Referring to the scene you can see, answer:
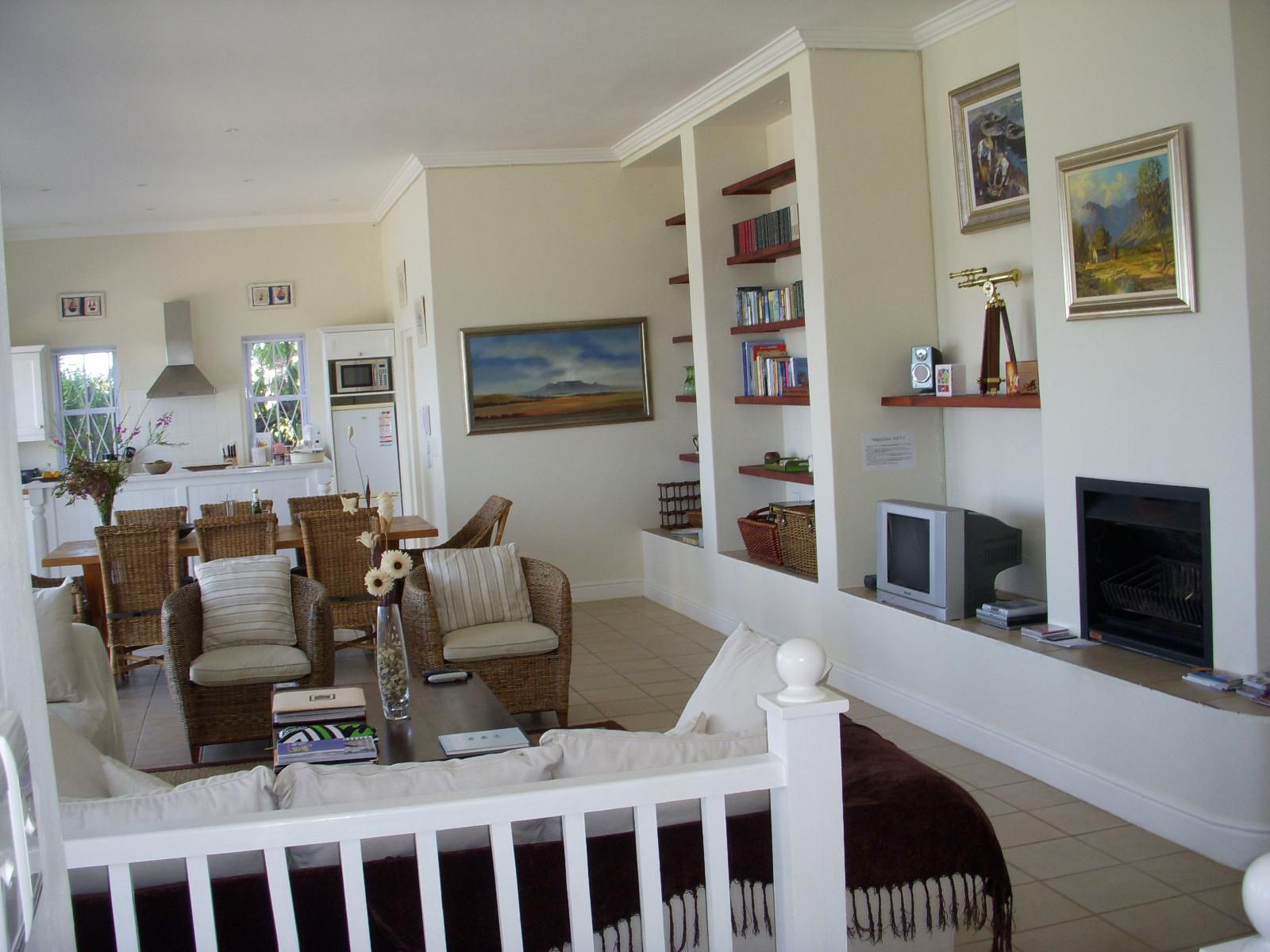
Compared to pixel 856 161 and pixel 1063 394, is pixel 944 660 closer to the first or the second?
pixel 1063 394

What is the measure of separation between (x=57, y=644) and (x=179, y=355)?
6.50 m

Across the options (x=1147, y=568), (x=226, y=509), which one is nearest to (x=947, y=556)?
(x=1147, y=568)

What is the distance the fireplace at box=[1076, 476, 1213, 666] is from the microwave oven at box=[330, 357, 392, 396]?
7314mm

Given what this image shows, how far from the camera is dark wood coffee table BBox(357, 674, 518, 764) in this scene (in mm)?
3562

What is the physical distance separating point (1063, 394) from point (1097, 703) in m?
1.13

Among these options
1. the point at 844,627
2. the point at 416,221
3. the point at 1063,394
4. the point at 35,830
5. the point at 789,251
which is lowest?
the point at 844,627

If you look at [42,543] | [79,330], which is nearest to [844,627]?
[42,543]

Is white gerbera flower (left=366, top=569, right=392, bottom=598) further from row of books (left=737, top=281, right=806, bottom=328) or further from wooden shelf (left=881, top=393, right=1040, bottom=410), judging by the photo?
row of books (left=737, top=281, right=806, bottom=328)

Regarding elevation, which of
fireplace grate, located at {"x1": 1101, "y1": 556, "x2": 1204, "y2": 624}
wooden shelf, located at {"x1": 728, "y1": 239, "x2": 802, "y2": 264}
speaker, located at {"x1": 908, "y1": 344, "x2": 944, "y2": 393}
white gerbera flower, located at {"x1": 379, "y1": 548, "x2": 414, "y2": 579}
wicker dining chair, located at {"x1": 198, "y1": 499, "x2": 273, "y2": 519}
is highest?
wooden shelf, located at {"x1": 728, "y1": 239, "x2": 802, "y2": 264}

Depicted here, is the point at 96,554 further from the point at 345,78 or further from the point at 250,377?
the point at 250,377

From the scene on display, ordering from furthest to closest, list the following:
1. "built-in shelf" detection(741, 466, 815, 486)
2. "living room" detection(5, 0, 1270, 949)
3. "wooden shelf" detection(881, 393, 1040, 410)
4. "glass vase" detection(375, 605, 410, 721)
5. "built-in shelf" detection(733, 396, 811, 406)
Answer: "built-in shelf" detection(741, 466, 815, 486) < "built-in shelf" detection(733, 396, 811, 406) < "wooden shelf" detection(881, 393, 1040, 410) < "glass vase" detection(375, 605, 410, 721) < "living room" detection(5, 0, 1270, 949)

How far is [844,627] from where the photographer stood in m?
5.52

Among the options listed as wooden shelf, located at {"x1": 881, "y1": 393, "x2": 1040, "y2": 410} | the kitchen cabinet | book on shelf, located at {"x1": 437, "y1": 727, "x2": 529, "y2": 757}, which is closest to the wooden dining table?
wooden shelf, located at {"x1": 881, "y1": 393, "x2": 1040, "y2": 410}

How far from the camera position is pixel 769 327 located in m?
6.45
